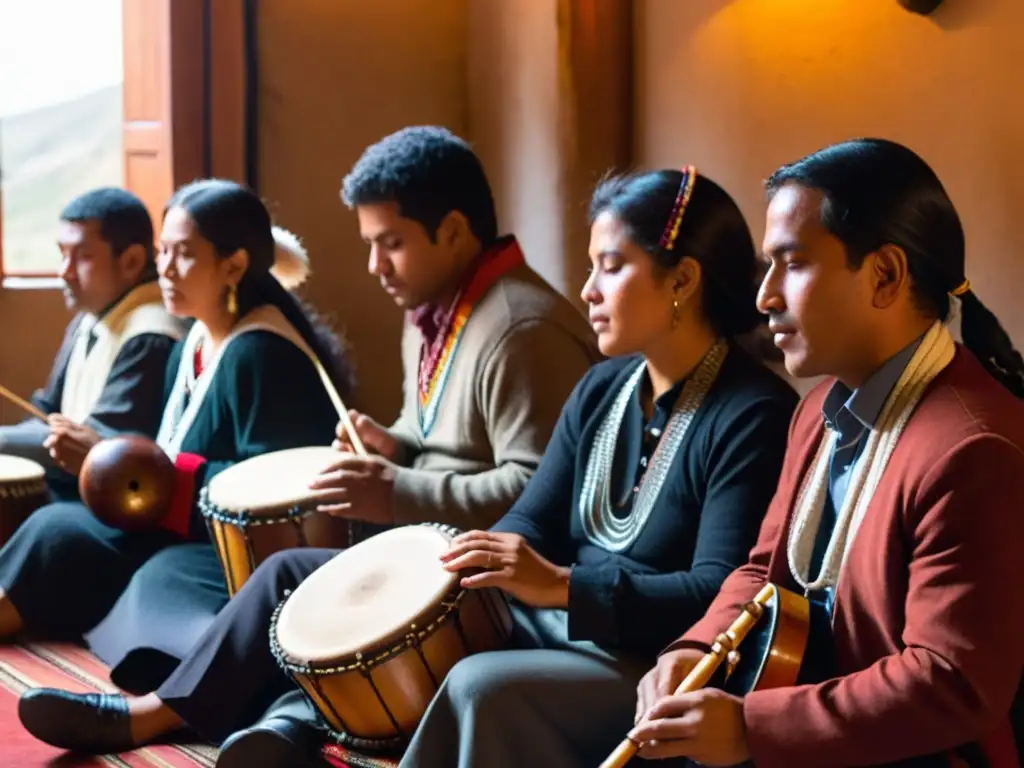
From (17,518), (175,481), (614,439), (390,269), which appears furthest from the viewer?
(17,518)

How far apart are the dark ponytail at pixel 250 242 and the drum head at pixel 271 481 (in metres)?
0.48

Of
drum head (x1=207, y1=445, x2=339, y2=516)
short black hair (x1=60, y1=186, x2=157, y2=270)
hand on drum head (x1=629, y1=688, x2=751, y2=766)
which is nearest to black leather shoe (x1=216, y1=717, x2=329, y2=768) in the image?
drum head (x1=207, y1=445, x2=339, y2=516)

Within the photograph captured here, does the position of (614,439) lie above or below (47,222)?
above

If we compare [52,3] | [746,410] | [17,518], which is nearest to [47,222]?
[52,3]

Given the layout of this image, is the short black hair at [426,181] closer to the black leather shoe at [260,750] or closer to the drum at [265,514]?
the drum at [265,514]

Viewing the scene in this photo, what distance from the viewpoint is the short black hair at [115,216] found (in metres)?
3.93

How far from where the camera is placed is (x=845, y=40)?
2.94 meters

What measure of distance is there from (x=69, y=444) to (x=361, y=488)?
1043mm

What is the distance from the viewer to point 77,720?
2.67 m

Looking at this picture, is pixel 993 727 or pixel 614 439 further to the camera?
pixel 614 439

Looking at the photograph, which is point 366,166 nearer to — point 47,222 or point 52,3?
point 52,3

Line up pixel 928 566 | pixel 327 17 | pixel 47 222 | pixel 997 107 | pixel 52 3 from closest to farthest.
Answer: pixel 928 566 → pixel 997 107 → pixel 327 17 → pixel 52 3 → pixel 47 222

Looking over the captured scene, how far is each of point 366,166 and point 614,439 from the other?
0.94 metres

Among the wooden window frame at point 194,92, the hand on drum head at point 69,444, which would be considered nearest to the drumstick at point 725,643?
the hand on drum head at point 69,444
